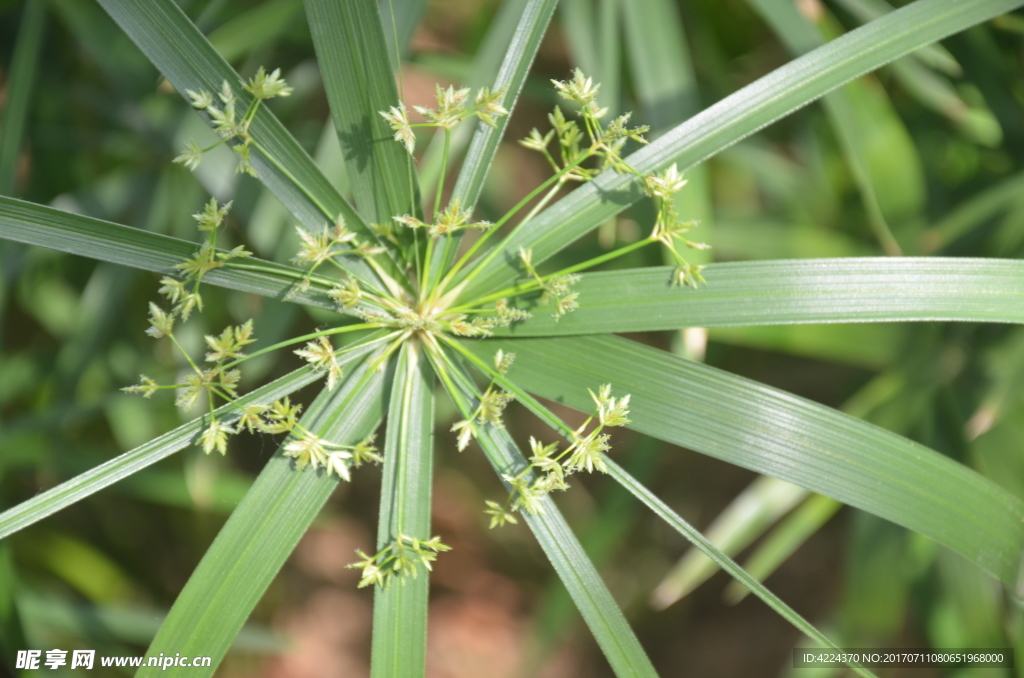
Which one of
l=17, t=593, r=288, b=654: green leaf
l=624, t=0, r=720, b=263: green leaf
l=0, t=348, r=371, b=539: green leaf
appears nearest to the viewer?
l=0, t=348, r=371, b=539: green leaf

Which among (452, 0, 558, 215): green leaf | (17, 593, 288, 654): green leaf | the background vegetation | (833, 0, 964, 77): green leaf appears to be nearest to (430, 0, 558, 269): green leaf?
(452, 0, 558, 215): green leaf

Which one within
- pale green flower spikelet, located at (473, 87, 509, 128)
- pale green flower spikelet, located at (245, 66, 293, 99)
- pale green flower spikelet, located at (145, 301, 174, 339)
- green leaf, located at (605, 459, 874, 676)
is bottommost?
green leaf, located at (605, 459, 874, 676)

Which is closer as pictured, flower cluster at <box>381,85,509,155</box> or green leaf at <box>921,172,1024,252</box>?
flower cluster at <box>381,85,509,155</box>

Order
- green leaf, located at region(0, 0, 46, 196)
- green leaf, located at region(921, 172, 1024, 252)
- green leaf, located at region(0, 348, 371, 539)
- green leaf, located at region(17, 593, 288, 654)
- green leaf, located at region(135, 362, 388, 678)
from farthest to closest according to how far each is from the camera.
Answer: green leaf, located at region(17, 593, 288, 654)
green leaf, located at region(921, 172, 1024, 252)
green leaf, located at region(0, 0, 46, 196)
green leaf, located at region(135, 362, 388, 678)
green leaf, located at region(0, 348, 371, 539)

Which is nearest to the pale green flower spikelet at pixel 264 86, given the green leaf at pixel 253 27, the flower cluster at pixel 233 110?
the flower cluster at pixel 233 110

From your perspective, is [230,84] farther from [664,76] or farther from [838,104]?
[838,104]

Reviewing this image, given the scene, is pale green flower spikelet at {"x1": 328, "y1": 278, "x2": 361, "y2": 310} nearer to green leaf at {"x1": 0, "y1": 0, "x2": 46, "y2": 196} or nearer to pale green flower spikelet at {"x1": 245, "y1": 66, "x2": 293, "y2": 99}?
pale green flower spikelet at {"x1": 245, "y1": 66, "x2": 293, "y2": 99}

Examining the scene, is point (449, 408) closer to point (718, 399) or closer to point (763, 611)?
point (718, 399)

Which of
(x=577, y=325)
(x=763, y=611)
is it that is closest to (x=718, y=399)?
(x=577, y=325)
